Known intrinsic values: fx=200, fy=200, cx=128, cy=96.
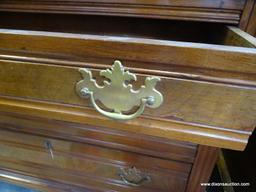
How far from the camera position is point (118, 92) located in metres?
0.29

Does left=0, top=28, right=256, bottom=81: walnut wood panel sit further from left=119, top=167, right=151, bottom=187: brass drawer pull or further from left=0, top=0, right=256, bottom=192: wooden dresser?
left=119, top=167, right=151, bottom=187: brass drawer pull

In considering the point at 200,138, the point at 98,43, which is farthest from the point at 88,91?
the point at 200,138

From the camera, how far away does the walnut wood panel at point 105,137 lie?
427 millimetres

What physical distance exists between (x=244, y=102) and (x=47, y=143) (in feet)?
1.52

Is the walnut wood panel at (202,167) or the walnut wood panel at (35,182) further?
the walnut wood panel at (35,182)

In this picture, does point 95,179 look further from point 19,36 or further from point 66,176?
point 19,36

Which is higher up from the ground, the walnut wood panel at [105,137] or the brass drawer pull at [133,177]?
the walnut wood panel at [105,137]

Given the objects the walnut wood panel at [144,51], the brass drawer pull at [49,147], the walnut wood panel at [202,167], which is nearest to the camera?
the walnut wood panel at [144,51]

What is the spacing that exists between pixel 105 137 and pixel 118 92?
199 mm

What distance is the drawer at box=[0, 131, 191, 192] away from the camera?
18.4 inches

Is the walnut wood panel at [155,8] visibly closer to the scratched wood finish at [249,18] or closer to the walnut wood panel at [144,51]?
the scratched wood finish at [249,18]

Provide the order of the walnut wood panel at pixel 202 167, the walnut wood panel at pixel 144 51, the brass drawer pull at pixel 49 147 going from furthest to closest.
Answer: the brass drawer pull at pixel 49 147 → the walnut wood panel at pixel 202 167 → the walnut wood panel at pixel 144 51

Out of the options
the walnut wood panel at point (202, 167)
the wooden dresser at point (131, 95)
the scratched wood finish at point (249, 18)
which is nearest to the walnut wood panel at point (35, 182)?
the wooden dresser at point (131, 95)

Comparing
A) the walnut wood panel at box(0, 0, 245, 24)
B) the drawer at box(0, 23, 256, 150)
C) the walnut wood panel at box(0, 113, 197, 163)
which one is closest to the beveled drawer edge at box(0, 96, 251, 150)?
the drawer at box(0, 23, 256, 150)
